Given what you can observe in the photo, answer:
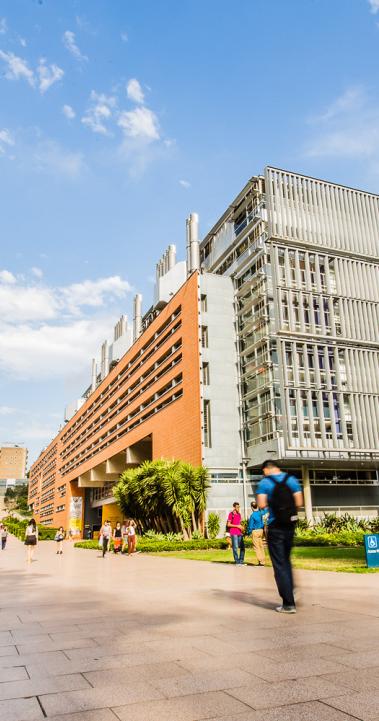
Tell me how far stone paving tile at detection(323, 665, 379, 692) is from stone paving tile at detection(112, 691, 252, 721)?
829 millimetres

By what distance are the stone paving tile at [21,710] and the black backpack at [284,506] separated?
148 inches

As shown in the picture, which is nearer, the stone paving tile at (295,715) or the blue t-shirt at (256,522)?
the stone paving tile at (295,715)

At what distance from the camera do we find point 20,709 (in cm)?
334

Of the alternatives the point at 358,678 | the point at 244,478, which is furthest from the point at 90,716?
the point at 244,478

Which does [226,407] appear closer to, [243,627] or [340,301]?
[340,301]

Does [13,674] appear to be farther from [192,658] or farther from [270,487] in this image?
[270,487]

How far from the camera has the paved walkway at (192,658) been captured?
3295mm

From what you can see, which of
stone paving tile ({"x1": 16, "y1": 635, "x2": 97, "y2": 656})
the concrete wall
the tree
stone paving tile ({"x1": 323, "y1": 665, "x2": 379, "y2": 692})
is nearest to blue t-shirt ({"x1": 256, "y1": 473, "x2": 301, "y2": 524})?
stone paving tile ({"x1": 16, "y1": 635, "x2": 97, "y2": 656})

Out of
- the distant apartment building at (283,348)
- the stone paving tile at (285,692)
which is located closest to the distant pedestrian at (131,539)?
the distant apartment building at (283,348)

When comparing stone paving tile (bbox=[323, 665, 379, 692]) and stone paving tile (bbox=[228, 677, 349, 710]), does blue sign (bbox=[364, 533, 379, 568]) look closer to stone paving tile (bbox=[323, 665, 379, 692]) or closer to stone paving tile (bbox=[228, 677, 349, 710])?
stone paving tile (bbox=[323, 665, 379, 692])

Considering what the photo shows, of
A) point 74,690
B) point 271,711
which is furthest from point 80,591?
point 271,711

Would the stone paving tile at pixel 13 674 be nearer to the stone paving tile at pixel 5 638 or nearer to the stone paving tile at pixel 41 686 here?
the stone paving tile at pixel 41 686

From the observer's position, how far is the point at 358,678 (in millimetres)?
3791

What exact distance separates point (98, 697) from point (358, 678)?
1807 millimetres
